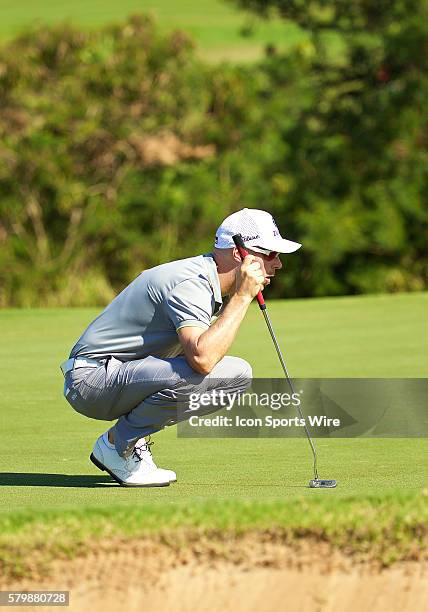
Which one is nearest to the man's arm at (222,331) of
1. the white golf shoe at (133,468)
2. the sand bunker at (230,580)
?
the white golf shoe at (133,468)

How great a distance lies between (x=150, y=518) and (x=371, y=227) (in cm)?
1721

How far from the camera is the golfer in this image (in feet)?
18.8

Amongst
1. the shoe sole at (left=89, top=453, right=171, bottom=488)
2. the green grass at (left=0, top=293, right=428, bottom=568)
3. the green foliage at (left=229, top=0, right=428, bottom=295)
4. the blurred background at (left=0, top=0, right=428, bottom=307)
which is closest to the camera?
the green grass at (left=0, top=293, right=428, bottom=568)

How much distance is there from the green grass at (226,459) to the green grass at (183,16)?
107 ft

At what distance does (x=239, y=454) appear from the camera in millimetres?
6922

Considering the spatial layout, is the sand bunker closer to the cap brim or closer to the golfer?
the golfer

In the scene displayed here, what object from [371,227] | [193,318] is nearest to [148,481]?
[193,318]

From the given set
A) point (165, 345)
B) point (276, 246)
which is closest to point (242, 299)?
point (276, 246)

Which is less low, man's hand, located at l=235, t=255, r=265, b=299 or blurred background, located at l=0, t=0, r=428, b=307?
man's hand, located at l=235, t=255, r=265, b=299

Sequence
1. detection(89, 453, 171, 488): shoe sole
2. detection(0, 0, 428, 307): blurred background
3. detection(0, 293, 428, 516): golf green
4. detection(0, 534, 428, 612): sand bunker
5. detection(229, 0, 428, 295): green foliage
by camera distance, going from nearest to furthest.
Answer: detection(0, 534, 428, 612): sand bunker → detection(0, 293, 428, 516): golf green → detection(89, 453, 171, 488): shoe sole → detection(229, 0, 428, 295): green foliage → detection(0, 0, 428, 307): blurred background

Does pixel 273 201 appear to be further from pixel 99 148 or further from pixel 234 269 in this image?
pixel 234 269

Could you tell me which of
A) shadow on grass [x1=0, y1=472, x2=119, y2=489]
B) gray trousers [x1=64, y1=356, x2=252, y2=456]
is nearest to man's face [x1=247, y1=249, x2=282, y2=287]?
gray trousers [x1=64, y1=356, x2=252, y2=456]

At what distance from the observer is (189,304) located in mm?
5727

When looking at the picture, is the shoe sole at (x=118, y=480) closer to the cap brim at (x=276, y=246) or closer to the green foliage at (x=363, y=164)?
the cap brim at (x=276, y=246)
